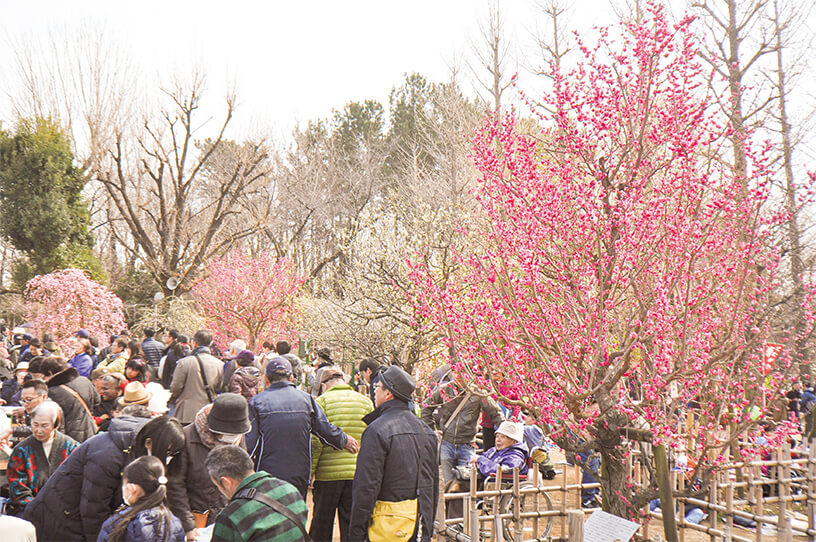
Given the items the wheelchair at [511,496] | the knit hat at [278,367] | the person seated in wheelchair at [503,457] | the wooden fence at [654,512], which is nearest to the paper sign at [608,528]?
the wooden fence at [654,512]

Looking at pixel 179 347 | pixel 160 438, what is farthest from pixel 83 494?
pixel 179 347

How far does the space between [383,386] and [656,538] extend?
204 centimetres

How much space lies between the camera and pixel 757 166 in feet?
13.1

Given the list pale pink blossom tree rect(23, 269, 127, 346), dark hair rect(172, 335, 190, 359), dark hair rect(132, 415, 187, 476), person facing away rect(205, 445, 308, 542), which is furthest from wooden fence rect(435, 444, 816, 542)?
pale pink blossom tree rect(23, 269, 127, 346)

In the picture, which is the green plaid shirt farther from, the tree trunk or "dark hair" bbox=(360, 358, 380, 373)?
"dark hair" bbox=(360, 358, 380, 373)

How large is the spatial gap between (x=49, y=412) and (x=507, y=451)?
364 centimetres

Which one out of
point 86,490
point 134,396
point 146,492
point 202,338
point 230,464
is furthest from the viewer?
point 202,338

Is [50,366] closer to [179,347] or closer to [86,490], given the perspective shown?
[86,490]

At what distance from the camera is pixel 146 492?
300 centimetres

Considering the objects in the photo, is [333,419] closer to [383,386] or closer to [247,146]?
[383,386]

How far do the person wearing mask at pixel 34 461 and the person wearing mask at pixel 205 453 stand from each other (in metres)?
0.87

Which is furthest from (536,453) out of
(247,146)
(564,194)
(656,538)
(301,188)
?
(301,188)

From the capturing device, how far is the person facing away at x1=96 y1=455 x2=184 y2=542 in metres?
2.94

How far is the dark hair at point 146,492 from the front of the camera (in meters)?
2.95
